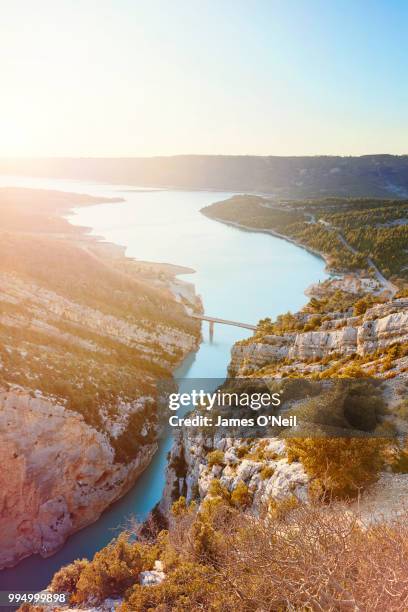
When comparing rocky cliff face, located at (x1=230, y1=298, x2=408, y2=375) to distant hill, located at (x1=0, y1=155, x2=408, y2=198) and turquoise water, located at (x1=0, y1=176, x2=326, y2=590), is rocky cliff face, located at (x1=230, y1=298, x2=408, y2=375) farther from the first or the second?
distant hill, located at (x1=0, y1=155, x2=408, y2=198)

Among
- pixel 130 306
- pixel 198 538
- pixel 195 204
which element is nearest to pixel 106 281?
pixel 130 306

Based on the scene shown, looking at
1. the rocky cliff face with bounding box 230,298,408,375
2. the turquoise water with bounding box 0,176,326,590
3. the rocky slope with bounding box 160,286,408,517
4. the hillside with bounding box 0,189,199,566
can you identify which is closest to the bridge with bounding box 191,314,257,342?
the turquoise water with bounding box 0,176,326,590

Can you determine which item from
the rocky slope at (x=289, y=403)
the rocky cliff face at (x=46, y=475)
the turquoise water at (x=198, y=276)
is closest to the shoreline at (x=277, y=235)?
the turquoise water at (x=198, y=276)

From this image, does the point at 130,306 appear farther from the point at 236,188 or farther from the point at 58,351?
the point at 236,188

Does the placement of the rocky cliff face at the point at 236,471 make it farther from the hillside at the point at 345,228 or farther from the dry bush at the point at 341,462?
the hillside at the point at 345,228

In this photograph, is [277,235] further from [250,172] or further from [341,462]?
[250,172]

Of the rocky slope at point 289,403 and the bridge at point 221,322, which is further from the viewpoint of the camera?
the bridge at point 221,322
